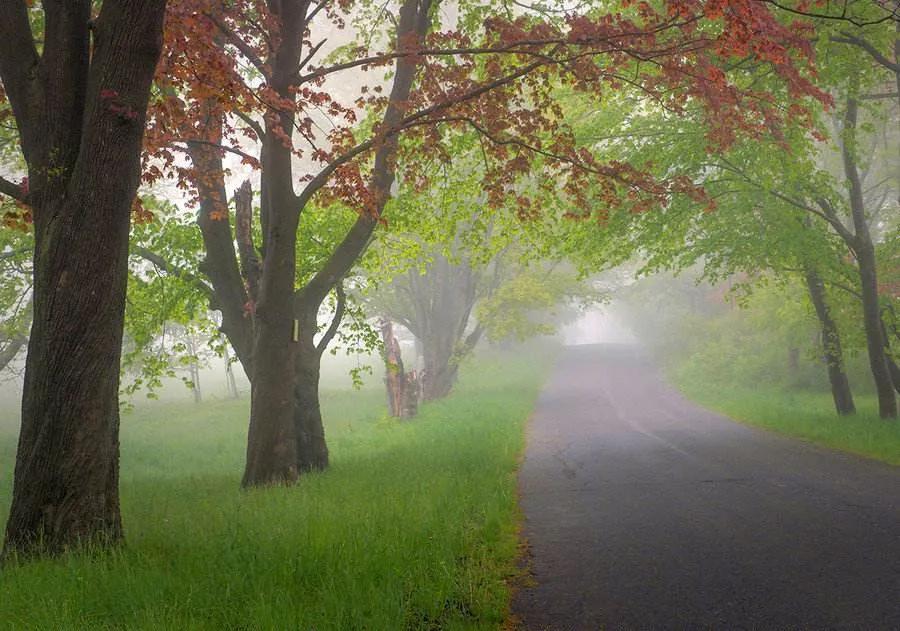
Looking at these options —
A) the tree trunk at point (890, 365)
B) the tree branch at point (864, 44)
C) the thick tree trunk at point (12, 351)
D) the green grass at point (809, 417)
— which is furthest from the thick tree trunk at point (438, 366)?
the tree branch at point (864, 44)

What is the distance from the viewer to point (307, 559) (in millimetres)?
4707

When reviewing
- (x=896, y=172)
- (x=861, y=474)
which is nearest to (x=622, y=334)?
(x=896, y=172)

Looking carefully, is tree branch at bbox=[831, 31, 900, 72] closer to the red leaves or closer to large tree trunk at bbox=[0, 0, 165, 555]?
the red leaves

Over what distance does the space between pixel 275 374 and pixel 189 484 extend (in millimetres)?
3160

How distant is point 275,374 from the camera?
9.39m

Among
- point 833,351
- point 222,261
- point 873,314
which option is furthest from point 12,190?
point 833,351

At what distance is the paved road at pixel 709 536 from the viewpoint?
172 inches

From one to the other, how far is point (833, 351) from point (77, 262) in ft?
52.8

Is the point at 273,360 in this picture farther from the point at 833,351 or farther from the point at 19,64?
the point at 833,351

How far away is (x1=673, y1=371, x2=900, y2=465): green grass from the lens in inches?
445

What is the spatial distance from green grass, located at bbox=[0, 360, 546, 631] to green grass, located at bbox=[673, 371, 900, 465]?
6625 mm

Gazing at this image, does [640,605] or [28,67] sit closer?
[640,605]

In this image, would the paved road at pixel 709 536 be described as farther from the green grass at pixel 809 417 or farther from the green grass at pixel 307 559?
the green grass at pixel 809 417

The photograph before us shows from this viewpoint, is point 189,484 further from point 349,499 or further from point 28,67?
point 28,67
